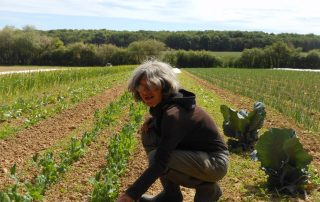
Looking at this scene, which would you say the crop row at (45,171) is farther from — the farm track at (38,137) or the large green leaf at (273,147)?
the large green leaf at (273,147)

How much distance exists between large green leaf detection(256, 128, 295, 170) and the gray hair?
5.22 ft

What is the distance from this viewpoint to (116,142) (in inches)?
234

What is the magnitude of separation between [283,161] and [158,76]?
2.06 m

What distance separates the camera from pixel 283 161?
484 centimetres

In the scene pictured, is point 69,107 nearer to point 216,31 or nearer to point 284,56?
point 284,56

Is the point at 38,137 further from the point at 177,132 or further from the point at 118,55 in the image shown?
the point at 118,55

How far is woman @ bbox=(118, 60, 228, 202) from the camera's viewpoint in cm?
342

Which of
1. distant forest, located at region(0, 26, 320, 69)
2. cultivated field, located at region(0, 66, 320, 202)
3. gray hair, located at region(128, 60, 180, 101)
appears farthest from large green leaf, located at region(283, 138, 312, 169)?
distant forest, located at region(0, 26, 320, 69)

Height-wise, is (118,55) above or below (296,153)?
below

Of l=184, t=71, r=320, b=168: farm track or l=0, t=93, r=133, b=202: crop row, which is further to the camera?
l=184, t=71, r=320, b=168: farm track

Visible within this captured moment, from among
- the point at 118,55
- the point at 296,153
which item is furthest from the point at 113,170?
the point at 118,55

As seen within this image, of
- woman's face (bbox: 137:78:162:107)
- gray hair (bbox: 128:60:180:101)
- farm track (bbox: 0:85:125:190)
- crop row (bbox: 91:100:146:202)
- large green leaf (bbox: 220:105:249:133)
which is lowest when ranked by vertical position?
farm track (bbox: 0:85:125:190)

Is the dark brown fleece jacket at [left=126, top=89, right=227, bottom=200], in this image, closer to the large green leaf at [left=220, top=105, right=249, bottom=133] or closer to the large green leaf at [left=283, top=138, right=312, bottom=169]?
the large green leaf at [left=283, top=138, right=312, bottom=169]

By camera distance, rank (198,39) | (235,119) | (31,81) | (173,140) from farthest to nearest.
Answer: (198,39) < (31,81) < (235,119) < (173,140)
